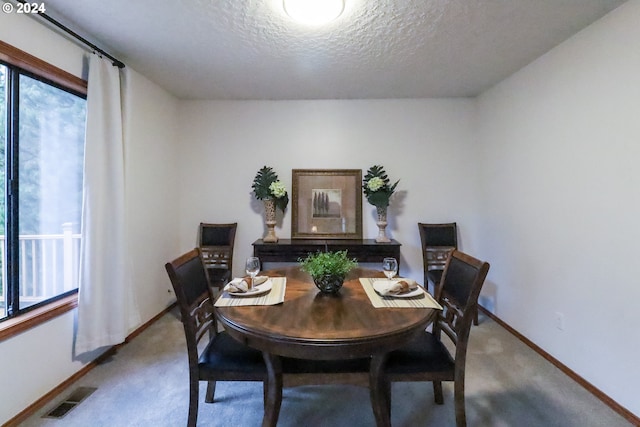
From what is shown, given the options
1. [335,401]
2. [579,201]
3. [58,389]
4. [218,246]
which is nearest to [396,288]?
[335,401]

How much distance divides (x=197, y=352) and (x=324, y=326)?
701 millimetres

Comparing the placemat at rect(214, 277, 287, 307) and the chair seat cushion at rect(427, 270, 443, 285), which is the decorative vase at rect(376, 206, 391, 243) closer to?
the chair seat cushion at rect(427, 270, 443, 285)

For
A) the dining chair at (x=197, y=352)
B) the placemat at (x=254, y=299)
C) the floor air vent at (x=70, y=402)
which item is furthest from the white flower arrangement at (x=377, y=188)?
the floor air vent at (x=70, y=402)

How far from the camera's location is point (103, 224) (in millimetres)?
2277

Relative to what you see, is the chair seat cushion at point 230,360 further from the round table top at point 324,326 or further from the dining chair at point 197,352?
the round table top at point 324,326

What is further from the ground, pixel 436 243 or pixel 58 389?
pixel 436 243

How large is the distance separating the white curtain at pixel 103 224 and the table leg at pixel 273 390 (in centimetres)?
155

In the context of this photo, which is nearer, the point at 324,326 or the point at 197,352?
the point at 324,326

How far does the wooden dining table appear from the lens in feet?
3.94

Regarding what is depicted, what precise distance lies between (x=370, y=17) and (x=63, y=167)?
2444mm

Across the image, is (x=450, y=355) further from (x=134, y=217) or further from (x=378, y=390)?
(x=134, y=217)

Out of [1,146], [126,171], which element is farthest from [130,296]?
[1,146]

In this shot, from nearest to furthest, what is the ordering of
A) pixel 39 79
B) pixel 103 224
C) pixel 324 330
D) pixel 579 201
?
pixel 324 330 < pixel 39 79 < pixel 579 201 < pixel 103 224

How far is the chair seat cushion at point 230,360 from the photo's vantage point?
1486 millimetres
